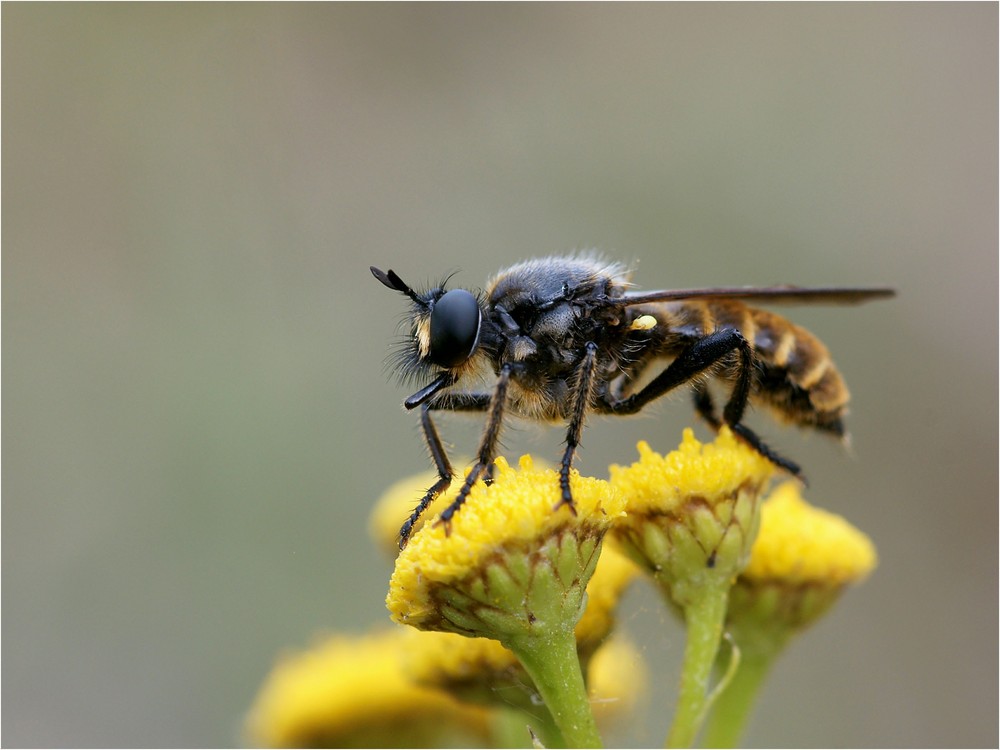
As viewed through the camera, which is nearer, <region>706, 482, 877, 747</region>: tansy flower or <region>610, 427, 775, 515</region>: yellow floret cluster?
<region>610, 427, 775, 515</region>: yellow floret cluster

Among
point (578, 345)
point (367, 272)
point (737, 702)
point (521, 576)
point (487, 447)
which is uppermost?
point (367, 272)

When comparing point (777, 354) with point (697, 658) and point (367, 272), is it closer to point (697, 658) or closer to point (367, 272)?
point (697, 658)

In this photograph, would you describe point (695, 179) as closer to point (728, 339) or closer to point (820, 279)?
point (820, 279)

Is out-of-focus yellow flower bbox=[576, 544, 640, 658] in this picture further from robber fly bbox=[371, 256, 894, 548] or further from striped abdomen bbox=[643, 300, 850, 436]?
striped abdomen bbox=[643, 300, 850, 436]

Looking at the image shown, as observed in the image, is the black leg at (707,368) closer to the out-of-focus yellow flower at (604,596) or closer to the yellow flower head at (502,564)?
the out-of-focus yellow flower at (604,596)

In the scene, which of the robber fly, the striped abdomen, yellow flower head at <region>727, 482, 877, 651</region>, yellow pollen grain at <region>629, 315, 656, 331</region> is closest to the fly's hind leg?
the robber fly


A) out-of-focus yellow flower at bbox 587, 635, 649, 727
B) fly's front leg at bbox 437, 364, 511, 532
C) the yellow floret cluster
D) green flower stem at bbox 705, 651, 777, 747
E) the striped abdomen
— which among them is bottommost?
green flower stem at bbox 705, 651, 777, 747

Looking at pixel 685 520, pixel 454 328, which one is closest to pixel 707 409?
pixel 685 520
